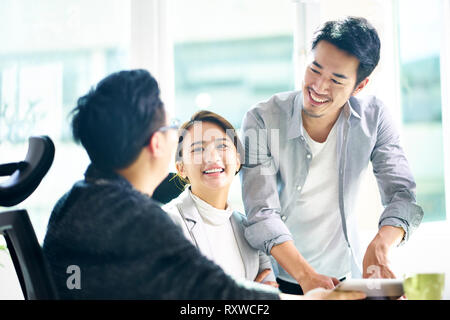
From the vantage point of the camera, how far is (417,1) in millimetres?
1673

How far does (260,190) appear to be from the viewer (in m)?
1.09

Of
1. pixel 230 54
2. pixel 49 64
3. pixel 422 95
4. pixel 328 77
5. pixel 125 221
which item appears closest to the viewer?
pixel 125 221

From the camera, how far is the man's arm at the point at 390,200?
1.04m

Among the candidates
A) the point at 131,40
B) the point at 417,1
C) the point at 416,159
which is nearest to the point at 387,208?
the point at 416,159

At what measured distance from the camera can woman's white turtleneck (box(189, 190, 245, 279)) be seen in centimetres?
102

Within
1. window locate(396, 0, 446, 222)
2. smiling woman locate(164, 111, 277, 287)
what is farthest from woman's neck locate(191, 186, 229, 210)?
window locate(396, 0, 446, 222)

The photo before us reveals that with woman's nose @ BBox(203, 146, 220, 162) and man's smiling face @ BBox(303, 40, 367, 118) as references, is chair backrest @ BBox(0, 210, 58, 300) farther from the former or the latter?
man's smiling face @ BBox(303, 40, 367, 118)

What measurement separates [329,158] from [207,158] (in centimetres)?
35

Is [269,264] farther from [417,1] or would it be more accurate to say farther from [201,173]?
[417,1]

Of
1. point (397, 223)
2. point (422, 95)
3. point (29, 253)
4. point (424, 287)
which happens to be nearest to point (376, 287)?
point (424, 287)

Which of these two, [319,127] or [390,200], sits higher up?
[319,127]

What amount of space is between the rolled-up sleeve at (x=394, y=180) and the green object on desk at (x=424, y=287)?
258mm

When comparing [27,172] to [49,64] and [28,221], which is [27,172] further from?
[49,64]

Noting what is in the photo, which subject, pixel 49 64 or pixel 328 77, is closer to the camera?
pixel 328 77
